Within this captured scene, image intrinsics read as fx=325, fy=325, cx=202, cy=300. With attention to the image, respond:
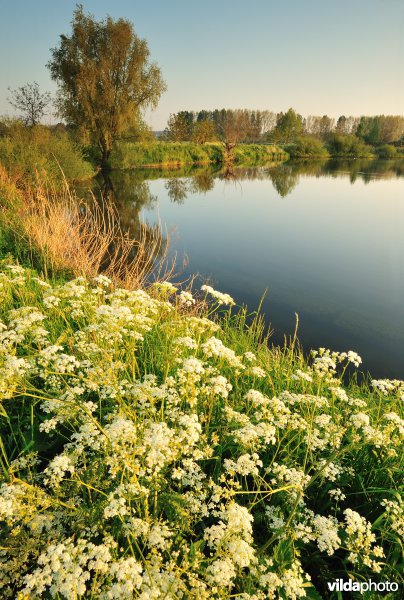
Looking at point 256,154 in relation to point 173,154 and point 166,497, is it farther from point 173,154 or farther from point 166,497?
point 166,497

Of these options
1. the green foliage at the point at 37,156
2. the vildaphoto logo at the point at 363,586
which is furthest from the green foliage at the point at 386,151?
the vildaphoto logo at the point at 363,586

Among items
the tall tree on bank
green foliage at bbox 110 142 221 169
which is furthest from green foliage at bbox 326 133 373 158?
the tall tree on bank

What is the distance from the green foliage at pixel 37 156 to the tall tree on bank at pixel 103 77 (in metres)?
5.53

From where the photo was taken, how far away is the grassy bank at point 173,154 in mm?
33281

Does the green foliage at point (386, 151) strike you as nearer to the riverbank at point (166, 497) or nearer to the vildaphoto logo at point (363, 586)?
the riverbank at point (166, 497)

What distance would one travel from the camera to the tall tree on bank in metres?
27.3

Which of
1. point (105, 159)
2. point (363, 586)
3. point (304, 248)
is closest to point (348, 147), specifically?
point (105, 159)

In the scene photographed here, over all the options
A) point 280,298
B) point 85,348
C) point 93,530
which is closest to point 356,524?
point 93,530

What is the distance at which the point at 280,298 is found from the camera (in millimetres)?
8938

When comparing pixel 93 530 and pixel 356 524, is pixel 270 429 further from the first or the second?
pixel 93 530

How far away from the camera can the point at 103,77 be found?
27.7m

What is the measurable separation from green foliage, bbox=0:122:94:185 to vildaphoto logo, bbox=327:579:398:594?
46.1 ft

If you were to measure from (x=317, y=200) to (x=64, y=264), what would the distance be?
19745 millimetres

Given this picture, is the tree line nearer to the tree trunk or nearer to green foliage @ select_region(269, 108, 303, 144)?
green foliage @ select_region(269, 108, 303, 144)
